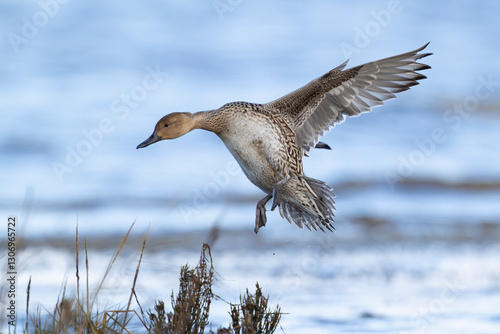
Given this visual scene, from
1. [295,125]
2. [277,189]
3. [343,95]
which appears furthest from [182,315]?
[343,95]

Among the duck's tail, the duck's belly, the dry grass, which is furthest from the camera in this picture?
the duck's tail

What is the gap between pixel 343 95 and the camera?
6.18 m

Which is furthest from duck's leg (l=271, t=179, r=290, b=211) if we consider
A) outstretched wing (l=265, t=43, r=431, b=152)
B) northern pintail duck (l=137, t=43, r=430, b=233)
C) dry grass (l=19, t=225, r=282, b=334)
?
dry grass (l=19, t=225, r=282, b=334)

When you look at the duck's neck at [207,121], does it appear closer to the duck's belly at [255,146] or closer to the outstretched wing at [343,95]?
the duck's belly at [255,146]

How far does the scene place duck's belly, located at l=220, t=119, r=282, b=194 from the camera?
5.62 metres

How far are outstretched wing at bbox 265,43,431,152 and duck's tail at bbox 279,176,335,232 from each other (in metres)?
0.38

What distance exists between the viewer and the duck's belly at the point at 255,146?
5.62 m

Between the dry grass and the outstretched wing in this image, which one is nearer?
the dry grass

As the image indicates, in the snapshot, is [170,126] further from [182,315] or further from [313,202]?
[182,315]

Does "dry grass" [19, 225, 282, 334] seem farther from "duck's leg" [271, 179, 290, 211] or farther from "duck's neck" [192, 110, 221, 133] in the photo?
"duck's neck" [192, 110, 221, 133]

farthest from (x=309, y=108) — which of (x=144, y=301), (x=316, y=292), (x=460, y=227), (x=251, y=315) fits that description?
(x=460, y=227)

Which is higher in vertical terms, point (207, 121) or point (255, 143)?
point (207, 121)

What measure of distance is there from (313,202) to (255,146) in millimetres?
692

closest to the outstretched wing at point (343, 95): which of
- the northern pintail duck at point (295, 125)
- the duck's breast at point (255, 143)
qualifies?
the northern pintail duck at point (295, 125)
